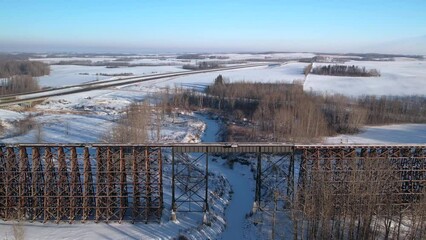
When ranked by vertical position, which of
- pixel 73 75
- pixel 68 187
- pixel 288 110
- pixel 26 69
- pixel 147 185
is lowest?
pixel 68 187

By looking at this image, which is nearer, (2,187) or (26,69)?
(2,187)

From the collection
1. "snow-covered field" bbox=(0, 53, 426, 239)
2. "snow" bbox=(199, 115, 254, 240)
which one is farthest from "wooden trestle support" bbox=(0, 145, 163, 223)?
"snow" bbox=(199, 115, 254, 240)

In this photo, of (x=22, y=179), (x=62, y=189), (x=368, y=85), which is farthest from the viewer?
(x=368, y=85)

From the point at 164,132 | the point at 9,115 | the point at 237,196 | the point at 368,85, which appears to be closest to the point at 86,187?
the point at 237,196

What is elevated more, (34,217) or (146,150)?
(146,150)

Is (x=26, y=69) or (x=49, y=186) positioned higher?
(x=26, y=69)

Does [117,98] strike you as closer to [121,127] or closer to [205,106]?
[205,106]

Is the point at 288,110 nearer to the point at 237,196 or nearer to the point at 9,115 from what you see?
the point at 237,196

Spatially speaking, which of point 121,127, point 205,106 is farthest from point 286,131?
point 205,106

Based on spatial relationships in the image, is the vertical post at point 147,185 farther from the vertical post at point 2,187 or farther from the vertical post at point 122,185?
the vertical post at point 2,187
